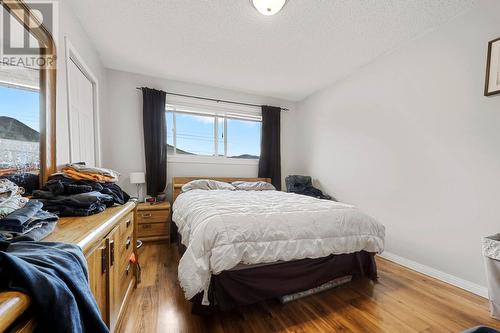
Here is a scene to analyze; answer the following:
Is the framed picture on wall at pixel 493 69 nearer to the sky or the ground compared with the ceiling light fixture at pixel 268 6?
nearer to the ground

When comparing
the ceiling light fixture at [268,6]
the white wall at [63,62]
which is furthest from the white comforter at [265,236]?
the ceiling light fixture at [268,6]

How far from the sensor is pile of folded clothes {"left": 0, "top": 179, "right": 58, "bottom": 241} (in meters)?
0.68

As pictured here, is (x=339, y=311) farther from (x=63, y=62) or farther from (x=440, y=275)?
(x=63, y=62)

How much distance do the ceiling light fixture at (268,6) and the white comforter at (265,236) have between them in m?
1.72

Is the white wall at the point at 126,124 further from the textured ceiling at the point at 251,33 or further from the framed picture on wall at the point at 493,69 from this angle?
the framed picture on wall at the point at 493,69

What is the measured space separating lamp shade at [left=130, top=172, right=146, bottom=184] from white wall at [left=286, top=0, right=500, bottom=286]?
3087 mm

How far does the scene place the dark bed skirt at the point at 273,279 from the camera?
1401mm

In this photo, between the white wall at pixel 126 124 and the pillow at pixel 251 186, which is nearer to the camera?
the white wall at pixel 126 124

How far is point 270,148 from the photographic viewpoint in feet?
13.6

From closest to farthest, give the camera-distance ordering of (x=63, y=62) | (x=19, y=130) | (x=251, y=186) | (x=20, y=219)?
1. (x=20, y=219)
2. (x=19, y=130)
3. (x=63, y=62)
4. (x=251, y=186)

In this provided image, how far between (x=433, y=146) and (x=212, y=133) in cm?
315

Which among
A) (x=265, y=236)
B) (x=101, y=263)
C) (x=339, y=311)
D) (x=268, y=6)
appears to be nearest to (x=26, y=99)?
(x=101, y=263)

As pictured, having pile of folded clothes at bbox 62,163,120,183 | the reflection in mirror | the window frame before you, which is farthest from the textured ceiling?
pile of folded clothes at bbox 62,163,120,183

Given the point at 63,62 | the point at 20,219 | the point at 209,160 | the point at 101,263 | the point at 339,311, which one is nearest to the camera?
the point at 20,219
